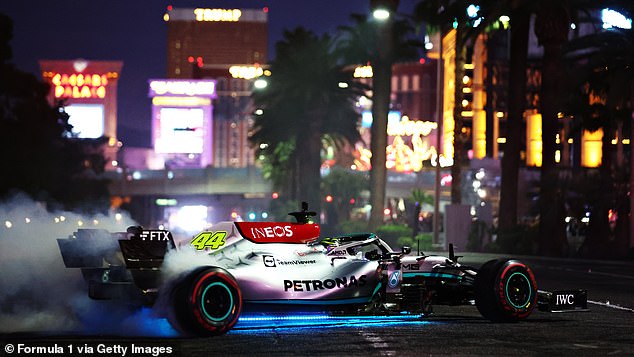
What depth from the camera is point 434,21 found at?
51438 mm

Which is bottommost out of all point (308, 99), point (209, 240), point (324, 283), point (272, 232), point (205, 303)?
point (205, 303)

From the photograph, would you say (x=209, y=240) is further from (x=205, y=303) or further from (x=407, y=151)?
(x=407, y=151)

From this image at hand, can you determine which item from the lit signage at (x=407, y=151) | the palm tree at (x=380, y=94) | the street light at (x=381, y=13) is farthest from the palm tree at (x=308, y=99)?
the lit signage at (x=407, y=151)

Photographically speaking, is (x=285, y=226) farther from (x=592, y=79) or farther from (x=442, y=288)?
(x=592, y=79)

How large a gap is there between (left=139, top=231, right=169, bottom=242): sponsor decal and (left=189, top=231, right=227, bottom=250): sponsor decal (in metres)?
0.64

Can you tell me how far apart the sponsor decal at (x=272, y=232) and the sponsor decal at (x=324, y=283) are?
712 millimetres

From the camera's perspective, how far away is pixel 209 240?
14602 mm

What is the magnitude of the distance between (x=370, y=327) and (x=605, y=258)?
99.9ft

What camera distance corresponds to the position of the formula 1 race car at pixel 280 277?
1312cm

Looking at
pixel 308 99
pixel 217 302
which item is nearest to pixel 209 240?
pixel 217 302

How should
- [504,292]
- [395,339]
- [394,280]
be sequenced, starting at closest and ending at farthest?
[395,339] < [504,292] < [394,280]

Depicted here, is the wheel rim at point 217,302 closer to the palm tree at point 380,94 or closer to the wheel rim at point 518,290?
the wheel rim at point 518,290

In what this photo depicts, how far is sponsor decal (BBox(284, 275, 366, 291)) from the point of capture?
14.2 m

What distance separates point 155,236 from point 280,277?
1562 millimetres
